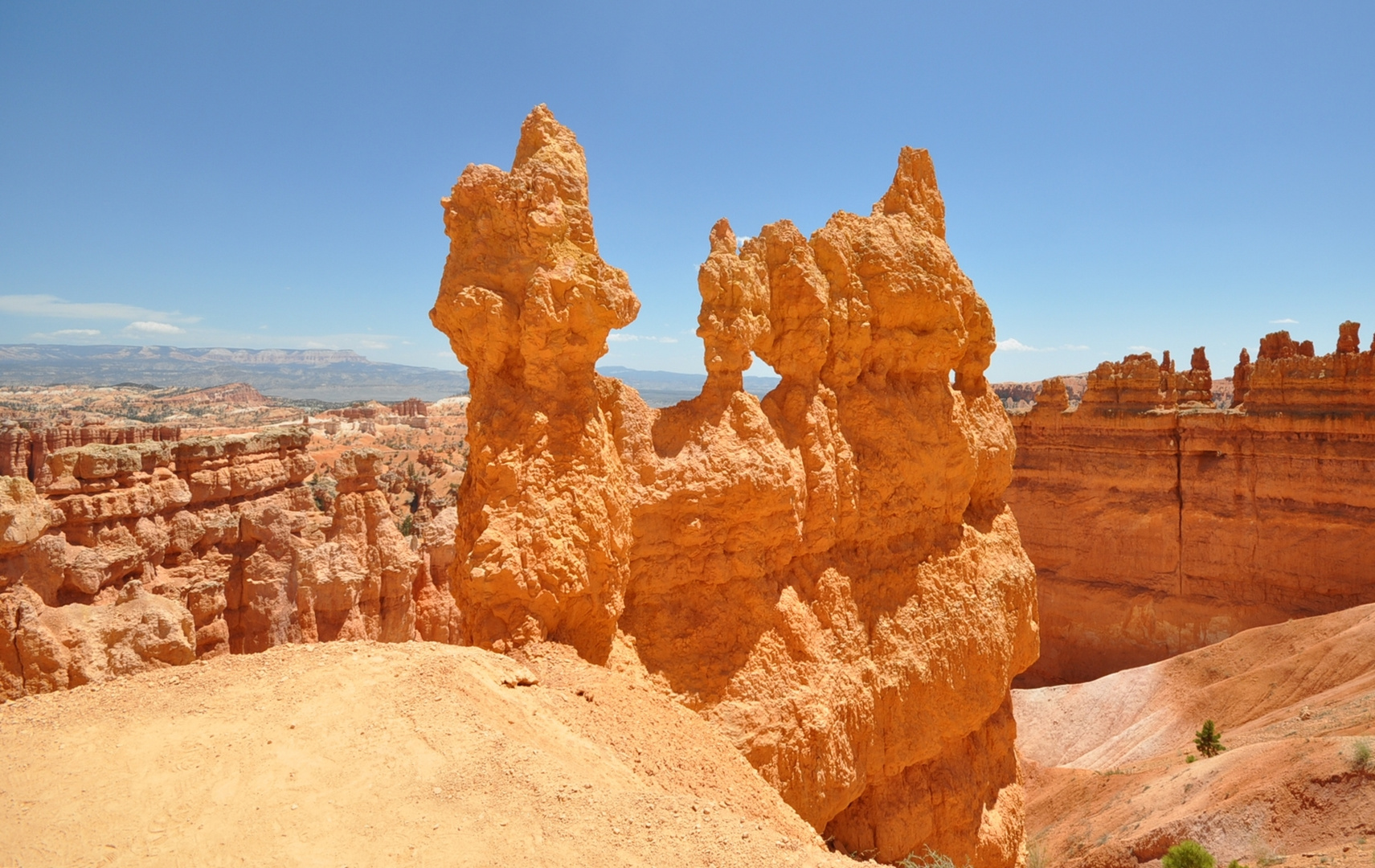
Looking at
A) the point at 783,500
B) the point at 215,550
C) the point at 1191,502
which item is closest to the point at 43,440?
the point at 215,550

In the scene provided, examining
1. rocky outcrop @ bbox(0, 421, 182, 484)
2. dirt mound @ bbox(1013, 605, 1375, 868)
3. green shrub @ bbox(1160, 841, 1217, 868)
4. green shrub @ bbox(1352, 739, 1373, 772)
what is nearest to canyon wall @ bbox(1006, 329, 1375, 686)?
dirt mound @ bbox(1013, 605, 1375, 868)

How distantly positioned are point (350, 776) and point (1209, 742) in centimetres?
1760

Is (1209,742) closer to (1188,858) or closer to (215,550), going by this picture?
(1188,858)

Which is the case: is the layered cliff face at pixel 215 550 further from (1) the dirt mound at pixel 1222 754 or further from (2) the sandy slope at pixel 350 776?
(1) the dirt mound at pixel 1222 754

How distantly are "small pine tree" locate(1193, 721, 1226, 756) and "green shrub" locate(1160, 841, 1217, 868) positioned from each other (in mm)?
6709

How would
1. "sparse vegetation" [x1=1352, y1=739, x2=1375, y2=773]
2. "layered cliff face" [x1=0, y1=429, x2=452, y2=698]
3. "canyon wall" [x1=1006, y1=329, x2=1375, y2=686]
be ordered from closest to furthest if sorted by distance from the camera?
1. "sparse vegetation" [x1=1352, y1=739, x2=1375, y2=773]
2. "layered cliff face" [x1=0, y1=429, x2=452, y2=698]
3. "canyon wall" [x1=1006, y1=329, x2=1375, y2=686]

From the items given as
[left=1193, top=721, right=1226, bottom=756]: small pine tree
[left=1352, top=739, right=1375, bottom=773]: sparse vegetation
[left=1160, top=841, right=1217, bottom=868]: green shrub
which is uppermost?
[left=1352, top=739, right=1375, bottom=773]: sparse vegetation

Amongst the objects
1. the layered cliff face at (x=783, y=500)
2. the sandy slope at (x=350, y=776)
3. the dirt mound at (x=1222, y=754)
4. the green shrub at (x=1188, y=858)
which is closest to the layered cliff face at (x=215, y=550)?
the sandy slope at (x=350, y=776)

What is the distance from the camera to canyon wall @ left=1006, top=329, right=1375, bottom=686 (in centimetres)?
2220

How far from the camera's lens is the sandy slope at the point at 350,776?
3539 millimetres

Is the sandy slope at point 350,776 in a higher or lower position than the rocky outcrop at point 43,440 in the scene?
lower

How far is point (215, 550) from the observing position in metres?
13.3

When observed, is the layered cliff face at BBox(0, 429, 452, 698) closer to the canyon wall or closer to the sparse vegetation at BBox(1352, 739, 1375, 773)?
the sparse vegetation at BBox(1352, 739, 1375, 773)

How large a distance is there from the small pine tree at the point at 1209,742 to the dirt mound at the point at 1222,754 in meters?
0.36
